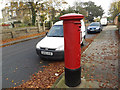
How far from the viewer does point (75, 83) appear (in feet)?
9.01

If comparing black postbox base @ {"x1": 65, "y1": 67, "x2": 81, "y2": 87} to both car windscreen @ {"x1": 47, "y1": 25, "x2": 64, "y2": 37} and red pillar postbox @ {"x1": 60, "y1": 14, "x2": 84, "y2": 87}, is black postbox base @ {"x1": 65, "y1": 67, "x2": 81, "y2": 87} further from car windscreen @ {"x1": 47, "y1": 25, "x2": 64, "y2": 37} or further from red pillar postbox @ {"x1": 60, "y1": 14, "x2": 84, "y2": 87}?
car windscreen @ {"x1": 47, "y1": 25, "x2": 64, "y2": 37}

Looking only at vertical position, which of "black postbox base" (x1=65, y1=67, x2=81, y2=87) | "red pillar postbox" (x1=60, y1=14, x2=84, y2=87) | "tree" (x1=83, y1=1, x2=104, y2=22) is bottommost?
"black postbox base" (x1=65, y1=67, x2=81, y2=87)

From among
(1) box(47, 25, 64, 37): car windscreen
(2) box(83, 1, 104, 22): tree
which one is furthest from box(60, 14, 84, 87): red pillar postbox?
(2) box(83, 1, 104, 22): tree

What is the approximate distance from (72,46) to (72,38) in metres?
0.20

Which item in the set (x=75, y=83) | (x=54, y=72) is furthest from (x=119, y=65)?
(x=54, y=72)

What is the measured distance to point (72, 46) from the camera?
8.41 ft

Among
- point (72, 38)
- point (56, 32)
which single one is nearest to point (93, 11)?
point (56, 32)

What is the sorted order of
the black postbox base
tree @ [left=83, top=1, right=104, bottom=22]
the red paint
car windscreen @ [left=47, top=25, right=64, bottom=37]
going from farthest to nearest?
tree @ [left=83, top=1, right=104, bottom=22]
car windscreen @ [left=47, top=25, right=64, bottom=37]
the black postbox base
the red paint

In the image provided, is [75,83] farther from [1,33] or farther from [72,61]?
[1,33]

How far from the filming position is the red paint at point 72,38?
246 cm

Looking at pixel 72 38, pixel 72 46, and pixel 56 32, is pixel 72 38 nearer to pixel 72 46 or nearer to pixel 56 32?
pixel 72 46

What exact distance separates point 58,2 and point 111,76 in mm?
17485

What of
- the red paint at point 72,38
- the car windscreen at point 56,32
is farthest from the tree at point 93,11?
the red paint at point 72,38

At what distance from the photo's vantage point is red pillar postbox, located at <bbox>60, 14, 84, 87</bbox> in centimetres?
247
